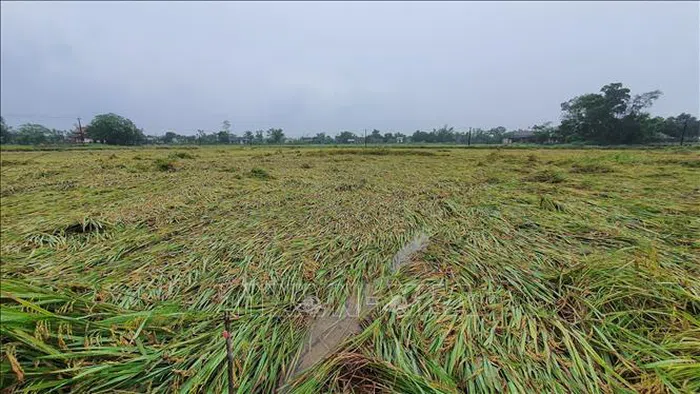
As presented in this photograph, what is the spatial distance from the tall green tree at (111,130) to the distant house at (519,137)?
193ft

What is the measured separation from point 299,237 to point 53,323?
6.00ft

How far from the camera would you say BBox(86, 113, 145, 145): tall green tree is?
3753 cm

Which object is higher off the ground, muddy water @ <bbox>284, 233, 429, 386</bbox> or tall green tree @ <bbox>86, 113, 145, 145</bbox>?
tall green tree @ <bbox>86, 113, 145, 145</bbox>

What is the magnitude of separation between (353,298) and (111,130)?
166ft

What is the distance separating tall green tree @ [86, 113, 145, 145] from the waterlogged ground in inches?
1819

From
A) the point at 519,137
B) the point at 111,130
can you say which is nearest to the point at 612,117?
the point at 519,137

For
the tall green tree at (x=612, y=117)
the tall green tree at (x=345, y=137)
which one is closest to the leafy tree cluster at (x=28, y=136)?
the tall green tree at (x=345, y=137)

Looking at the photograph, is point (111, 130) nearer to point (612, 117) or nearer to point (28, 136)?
point (28, 136)

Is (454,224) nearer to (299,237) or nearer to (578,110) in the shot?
(299,237)

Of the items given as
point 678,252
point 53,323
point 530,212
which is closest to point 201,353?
point 53,323

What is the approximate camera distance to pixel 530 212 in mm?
3541

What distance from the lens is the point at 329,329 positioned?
1.53m

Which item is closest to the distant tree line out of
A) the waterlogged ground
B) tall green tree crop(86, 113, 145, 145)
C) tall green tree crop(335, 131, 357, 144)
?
tall green tree crop(86, 113, 145, 145)

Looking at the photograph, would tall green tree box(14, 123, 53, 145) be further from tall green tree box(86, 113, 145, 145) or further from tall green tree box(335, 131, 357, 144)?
tall green tree box(335, 131, 357, 144)
